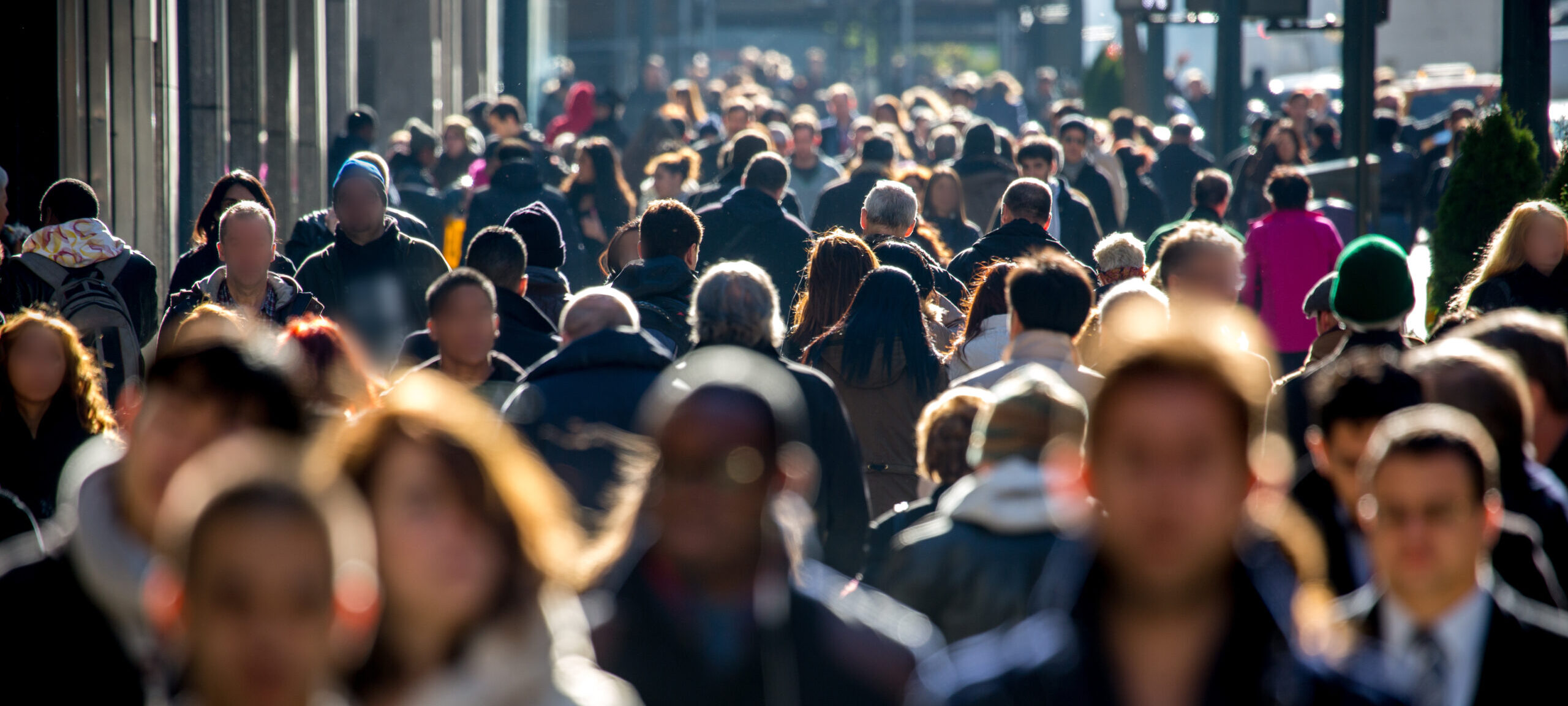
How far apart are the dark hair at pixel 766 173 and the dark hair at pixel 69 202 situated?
3.66 m

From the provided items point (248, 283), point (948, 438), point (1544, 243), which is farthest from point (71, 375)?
point (1544, 243)

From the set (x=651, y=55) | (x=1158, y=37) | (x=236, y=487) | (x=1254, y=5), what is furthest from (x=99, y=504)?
(x=651, y=55)

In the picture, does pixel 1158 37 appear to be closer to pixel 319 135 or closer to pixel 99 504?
pixel 319 135

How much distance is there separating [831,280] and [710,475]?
504 cm

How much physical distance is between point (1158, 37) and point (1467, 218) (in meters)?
18.1

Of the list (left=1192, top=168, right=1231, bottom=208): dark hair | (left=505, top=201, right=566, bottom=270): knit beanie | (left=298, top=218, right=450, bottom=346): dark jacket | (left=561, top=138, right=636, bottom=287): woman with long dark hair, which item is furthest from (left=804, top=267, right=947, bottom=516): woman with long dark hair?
(left=561, top=138, right=636, bottom=287): woman with long dark hair

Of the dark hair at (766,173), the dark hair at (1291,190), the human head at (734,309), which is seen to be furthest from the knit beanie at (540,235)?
the dark hair at (1291,190)

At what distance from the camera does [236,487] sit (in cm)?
225

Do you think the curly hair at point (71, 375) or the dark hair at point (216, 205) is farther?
the dark hair at point (216, 205)

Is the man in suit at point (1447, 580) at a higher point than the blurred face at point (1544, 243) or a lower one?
lower

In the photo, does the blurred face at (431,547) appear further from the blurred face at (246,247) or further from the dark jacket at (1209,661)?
the blurred face at (246,247)

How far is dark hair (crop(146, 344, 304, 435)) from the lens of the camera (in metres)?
3.48

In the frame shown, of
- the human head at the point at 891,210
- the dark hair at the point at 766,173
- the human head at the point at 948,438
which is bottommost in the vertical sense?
the human head at the point at 948,438

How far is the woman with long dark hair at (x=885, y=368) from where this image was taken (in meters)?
7.06
